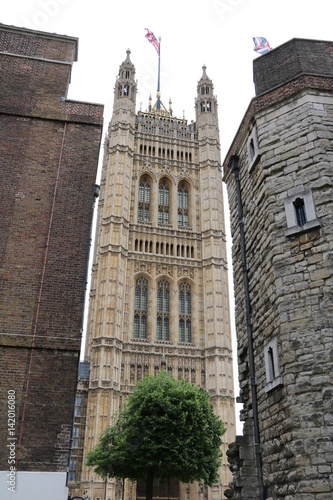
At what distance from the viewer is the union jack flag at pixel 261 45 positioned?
1470cm

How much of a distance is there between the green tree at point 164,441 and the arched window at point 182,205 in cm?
2688

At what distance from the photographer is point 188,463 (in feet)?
69.8

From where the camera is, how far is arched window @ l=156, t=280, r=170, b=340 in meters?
42.8

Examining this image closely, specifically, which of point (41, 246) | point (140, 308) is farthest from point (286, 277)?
point (140, 308)

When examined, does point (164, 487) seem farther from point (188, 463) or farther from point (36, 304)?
point (36, 304)

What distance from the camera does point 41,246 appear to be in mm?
9859

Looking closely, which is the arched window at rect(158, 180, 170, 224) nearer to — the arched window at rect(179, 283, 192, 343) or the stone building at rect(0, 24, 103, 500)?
the arched window at rect(179, 283, 192, 343)

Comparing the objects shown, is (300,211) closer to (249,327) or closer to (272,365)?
(249,327)

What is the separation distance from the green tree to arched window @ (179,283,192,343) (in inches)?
717

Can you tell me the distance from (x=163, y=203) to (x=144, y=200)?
2.12m

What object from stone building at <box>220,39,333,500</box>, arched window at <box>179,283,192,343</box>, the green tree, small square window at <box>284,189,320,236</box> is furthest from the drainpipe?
arched window at <box>179,283,192,343</box>

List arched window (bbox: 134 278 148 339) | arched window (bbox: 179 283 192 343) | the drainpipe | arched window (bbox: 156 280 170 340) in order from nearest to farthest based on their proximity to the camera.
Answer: the drainpipe < arched window (bbox: 134 278 148 339) < arched window (bbox: 156 280 170 340) < arched window (bbox: 179 283 192 343)

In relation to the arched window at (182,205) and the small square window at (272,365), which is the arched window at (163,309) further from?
the small square window at (272,365)

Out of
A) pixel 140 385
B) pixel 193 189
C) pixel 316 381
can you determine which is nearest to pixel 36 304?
pixel 316 381
